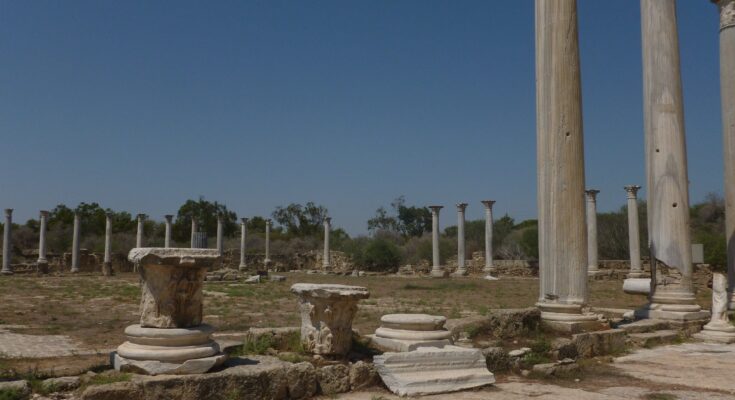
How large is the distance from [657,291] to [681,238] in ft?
3.60

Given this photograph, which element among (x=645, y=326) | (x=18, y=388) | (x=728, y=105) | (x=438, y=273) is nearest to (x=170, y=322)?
(x=18, y=388)

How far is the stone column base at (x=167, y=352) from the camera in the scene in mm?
5320

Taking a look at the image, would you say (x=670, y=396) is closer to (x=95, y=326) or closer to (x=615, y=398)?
(x=615, y=398)

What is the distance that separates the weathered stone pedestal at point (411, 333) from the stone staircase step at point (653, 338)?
409 centimetres

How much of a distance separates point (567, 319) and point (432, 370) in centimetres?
337

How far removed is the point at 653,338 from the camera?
382 inches

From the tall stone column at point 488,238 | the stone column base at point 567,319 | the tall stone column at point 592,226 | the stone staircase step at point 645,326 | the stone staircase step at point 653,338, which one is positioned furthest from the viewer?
the tall stone column at point 488,238

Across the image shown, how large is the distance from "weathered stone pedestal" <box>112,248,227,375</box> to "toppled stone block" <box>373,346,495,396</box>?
1.73 meters

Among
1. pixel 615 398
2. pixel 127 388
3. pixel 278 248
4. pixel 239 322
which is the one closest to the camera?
pixel 127 388

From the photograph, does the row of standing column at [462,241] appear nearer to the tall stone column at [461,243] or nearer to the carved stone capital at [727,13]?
the tall stone column at [461,243]

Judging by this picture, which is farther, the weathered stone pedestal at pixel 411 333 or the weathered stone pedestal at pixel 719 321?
the weathered stone pedestal at pixel 719 321

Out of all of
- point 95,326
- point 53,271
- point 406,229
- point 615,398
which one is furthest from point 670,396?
point 406,229

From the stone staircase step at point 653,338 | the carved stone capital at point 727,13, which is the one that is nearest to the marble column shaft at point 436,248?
the carved stone capital at point 727,13

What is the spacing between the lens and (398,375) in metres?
6.23
